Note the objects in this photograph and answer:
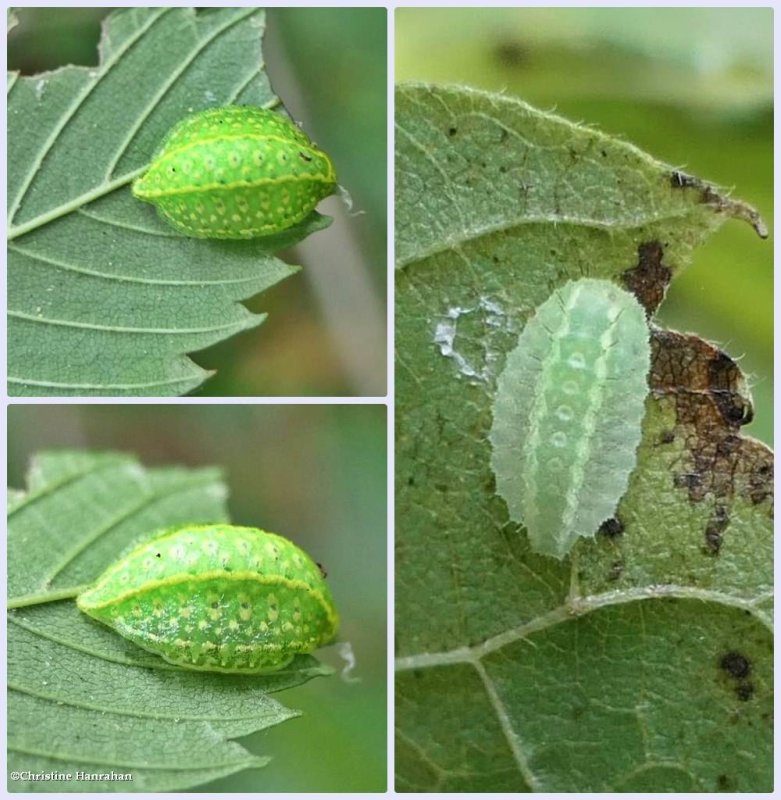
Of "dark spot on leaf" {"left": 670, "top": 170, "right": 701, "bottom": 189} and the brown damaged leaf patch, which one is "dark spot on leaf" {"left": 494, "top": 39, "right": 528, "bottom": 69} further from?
the brown damaged leaf patch

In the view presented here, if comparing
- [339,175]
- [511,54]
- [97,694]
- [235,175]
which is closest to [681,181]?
[511,54]

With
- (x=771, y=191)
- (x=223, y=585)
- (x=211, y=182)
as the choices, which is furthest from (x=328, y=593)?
(x=771, y=191)

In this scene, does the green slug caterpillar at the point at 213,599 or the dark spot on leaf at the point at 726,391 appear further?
the dark spot on leaf at the point at 726,391

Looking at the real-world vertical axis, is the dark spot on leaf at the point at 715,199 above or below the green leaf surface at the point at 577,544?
above

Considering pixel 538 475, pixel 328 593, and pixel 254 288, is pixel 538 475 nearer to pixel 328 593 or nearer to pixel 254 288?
pixel 328 593

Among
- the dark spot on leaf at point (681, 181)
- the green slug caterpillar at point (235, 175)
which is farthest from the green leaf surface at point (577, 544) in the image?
the green slug caterpillar at point (235, 175)

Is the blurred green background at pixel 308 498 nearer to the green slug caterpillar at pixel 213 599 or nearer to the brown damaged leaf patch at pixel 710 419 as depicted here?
the green slug caterpillar at pixel 213 599

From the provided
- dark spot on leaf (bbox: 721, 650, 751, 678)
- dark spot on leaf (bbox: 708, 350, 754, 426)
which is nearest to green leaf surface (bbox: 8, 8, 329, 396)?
dark spot on leaf (bbox: 708, 350, 754, 426)

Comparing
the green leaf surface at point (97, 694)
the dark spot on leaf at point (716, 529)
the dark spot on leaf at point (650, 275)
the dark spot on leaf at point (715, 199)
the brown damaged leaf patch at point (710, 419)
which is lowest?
the green leaf surface at point (97, 694)
